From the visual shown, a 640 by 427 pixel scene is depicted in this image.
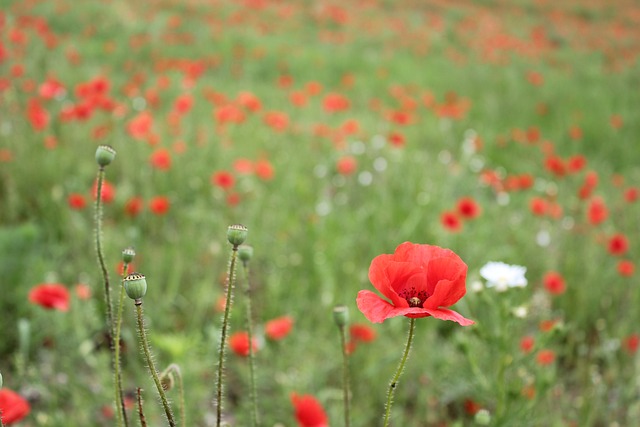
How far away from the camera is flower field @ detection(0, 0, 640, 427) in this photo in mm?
1589

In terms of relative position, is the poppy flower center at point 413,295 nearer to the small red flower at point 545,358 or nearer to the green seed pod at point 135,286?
the green seed pod at point 135,286

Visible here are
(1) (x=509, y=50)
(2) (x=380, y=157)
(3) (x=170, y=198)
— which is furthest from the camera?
(1) (x=509, y=50)

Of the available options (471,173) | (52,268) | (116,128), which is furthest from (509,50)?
(52,268)

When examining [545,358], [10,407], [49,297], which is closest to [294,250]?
[545,358]

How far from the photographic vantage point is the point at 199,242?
2771 millimetres

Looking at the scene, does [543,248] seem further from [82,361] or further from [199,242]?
[82,361]

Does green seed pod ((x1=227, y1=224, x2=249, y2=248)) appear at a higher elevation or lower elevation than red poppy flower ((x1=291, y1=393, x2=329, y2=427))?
higher

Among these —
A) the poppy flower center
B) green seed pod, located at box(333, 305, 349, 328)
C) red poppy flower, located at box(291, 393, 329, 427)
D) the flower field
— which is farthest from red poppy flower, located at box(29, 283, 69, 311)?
the poppy flower center

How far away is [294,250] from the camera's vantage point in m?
2.90

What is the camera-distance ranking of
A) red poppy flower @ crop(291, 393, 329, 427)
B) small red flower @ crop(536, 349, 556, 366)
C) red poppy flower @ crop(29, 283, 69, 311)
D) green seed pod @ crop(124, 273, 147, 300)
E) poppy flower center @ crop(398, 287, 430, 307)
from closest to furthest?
1. green seed pod @ crop(124, 273, 147, 300)
2. poppy flower center @ crop(398, 287, 430, 307)
3. red poppy flower @ crop(291, 393, 329, 427)
4. red poppy flower @ crop(29, 283, 69, 311)
5. small red flower @ crop(536, 349, 556, 366)

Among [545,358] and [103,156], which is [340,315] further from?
[545,358]

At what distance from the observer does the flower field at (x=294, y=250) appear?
1589 millimetres

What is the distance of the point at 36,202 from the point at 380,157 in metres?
2.21

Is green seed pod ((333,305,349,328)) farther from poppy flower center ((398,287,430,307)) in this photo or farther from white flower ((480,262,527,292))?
white flower ((480,262,527,292))
